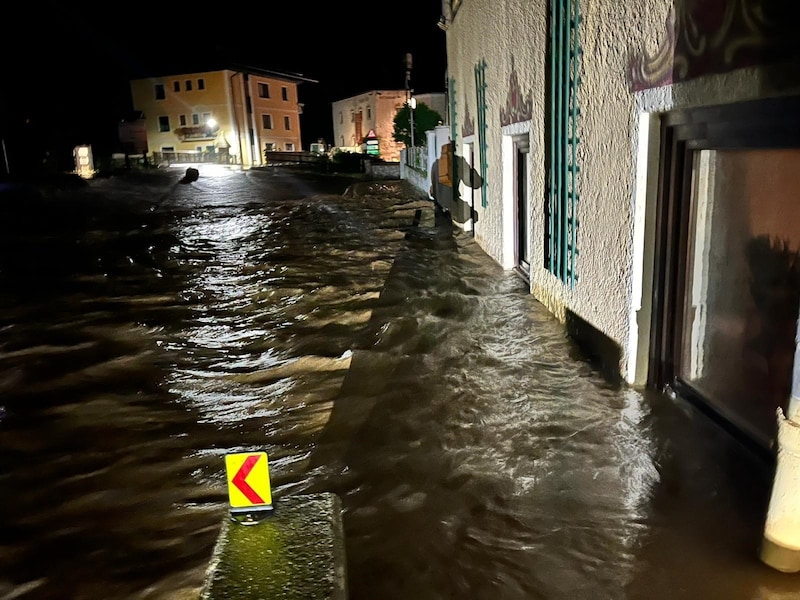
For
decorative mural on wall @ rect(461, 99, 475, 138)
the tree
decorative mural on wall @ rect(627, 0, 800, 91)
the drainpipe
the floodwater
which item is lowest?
the floodwater

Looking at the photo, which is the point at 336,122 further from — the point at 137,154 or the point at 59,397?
the point at 59,397

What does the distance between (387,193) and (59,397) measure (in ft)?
58.5

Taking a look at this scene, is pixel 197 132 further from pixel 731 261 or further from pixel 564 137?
pixel 731 261

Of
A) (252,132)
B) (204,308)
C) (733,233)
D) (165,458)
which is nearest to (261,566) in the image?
(165,458)

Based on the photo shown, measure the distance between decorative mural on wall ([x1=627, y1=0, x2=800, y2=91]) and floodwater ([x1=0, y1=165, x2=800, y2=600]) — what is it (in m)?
2.16

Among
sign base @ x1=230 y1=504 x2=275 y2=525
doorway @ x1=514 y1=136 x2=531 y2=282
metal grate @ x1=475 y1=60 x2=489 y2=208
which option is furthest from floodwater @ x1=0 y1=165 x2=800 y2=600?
metal grate @ x1=475 y1=60 x2=489 y2=208

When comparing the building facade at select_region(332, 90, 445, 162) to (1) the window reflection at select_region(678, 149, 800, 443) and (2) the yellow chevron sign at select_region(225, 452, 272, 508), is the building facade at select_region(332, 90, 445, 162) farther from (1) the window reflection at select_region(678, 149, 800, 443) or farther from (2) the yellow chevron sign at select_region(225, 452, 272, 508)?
(2) the yellow chevron sign at select_region(225, 452, 272, 508)

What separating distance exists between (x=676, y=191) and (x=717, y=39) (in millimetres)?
1021

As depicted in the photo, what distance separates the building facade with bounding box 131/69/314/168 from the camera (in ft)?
150

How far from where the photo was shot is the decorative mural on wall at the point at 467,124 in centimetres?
1141

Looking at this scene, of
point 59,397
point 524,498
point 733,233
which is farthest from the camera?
point 59,397

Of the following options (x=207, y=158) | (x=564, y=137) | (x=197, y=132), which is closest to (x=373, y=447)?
(x=564, y=137)

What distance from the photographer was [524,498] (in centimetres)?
329

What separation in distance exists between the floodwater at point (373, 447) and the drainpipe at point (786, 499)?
110 mm
